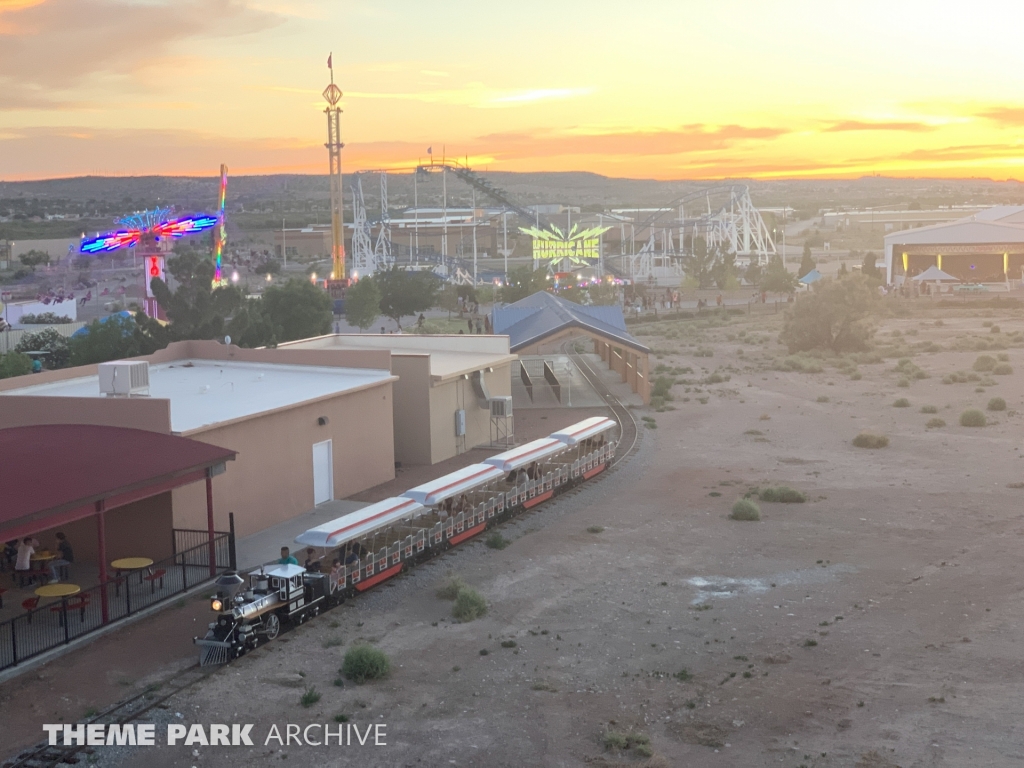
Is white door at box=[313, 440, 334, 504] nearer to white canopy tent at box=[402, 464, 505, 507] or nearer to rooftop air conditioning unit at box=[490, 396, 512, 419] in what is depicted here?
white canopy tent at box=[402, 464, 505, 507]

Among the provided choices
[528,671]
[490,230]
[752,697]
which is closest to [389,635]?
[528,671]

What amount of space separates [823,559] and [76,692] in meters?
12.0

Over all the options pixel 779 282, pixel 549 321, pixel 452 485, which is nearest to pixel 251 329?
pixel 549 321

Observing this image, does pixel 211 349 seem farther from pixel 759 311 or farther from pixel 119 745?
pixel 759 311

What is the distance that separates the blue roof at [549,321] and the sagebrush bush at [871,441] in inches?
368

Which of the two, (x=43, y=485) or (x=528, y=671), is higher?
(x=43, y=485)

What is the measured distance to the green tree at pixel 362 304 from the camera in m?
59.6

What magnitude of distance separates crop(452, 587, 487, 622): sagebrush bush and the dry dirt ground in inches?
8.5

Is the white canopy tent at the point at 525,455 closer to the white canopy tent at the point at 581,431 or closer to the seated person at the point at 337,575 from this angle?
the white canopy tent at the point at 581,431

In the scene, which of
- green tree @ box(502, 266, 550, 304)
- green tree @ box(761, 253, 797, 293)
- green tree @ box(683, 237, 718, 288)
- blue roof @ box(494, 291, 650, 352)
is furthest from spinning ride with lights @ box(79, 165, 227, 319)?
green tree @ box(683, 237, 718, 288)

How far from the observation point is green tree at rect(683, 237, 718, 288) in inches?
3893

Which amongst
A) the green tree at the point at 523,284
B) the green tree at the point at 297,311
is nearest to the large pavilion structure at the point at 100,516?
the green tree at the point at 297,311

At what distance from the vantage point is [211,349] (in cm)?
2947

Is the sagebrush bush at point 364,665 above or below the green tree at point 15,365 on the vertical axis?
below
